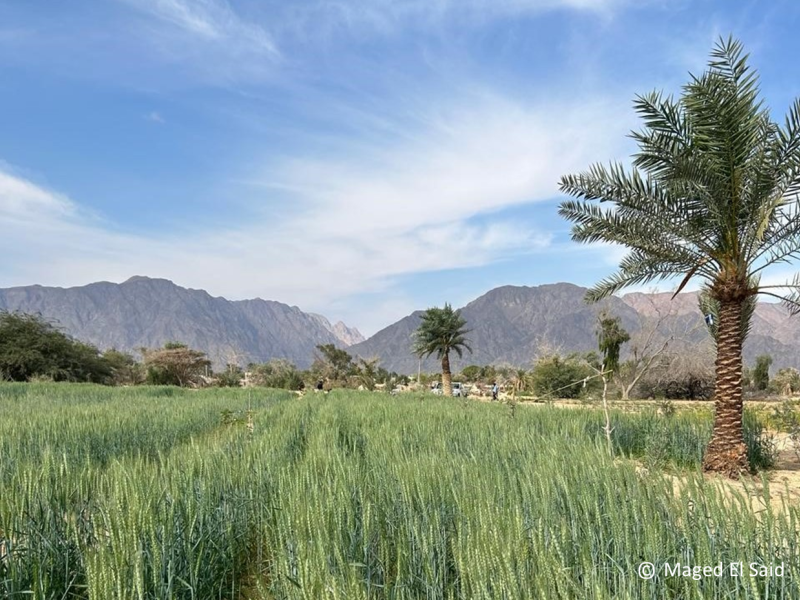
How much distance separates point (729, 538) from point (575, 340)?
203483 mm

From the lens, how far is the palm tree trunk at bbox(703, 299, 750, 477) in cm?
680

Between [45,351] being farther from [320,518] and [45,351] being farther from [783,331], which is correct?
[783,331]

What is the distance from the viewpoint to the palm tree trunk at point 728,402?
6.80m

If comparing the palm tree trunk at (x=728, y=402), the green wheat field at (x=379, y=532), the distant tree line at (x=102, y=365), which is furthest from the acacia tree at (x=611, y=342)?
the green wheat field at (x=379, y=532)

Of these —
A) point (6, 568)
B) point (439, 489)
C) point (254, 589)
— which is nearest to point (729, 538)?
point (439, 489)

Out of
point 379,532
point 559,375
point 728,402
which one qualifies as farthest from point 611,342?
point 379,532

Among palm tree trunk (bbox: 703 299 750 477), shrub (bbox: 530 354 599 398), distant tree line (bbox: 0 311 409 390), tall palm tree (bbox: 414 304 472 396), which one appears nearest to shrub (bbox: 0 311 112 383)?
distant tree line (bbox: 0 311 409 390)

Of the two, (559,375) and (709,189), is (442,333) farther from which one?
(709,189)

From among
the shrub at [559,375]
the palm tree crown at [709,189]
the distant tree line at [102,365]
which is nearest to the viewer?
the palm tree crown at [709,189]

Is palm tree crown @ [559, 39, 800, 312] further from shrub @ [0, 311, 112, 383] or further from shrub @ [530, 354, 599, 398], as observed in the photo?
shrub @ [0, 311, 112, 383]

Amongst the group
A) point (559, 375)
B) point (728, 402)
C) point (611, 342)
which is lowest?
point (559, 375)

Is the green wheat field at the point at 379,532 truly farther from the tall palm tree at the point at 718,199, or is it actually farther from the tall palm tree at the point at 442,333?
the tall palm tree at the point at 442,333

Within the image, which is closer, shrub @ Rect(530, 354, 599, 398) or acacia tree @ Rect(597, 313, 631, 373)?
acacia tree @ Rect(597, 313, 631, 373)

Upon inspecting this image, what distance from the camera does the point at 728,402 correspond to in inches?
274
